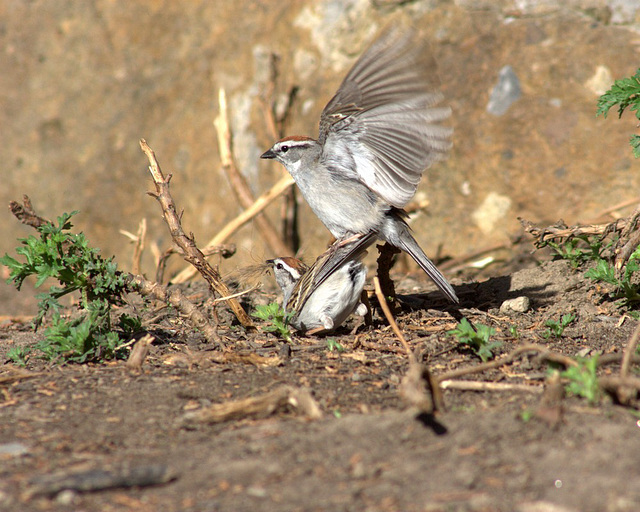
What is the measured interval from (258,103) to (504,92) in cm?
290

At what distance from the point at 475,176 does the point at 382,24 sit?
2.08 metres

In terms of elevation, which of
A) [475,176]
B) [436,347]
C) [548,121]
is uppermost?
[548,121]

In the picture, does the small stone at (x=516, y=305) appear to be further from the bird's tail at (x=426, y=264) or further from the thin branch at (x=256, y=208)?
the thin branch at (x=256, y=208)

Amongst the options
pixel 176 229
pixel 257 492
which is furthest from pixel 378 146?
pixel 257 492

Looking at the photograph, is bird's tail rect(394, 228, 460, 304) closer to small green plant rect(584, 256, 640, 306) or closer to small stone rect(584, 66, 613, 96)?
small green plant rect(584, 256, 640, 306)

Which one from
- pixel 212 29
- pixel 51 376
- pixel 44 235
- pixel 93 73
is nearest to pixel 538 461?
pixel 51 376

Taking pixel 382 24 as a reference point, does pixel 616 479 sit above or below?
below

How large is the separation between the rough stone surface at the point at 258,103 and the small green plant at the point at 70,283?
1472mm

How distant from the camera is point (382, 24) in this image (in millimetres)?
7648

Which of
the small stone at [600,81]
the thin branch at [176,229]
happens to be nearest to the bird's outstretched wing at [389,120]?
the thin branch at [176,229]

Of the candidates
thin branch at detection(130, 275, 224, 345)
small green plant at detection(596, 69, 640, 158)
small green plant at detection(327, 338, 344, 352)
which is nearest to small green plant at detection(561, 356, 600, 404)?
small green plant at detection(327, 338, 344, 352)

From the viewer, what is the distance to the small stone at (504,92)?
22.6ft

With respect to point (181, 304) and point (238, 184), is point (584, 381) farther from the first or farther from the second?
point (238, 184)

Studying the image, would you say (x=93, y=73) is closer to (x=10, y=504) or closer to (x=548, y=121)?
→ (x=548, y=121)
